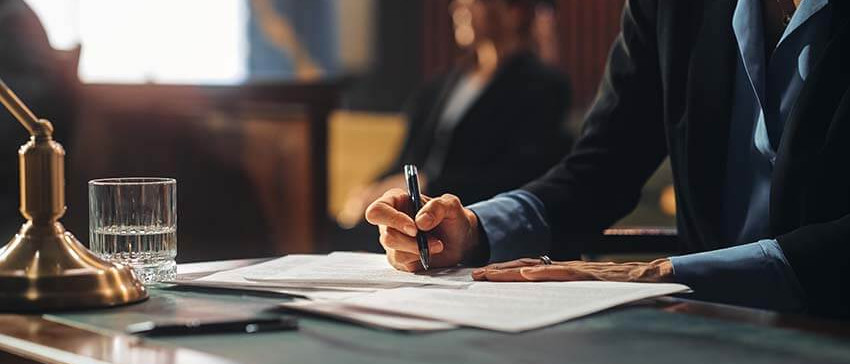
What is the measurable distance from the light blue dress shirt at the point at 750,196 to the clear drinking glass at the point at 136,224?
44 centimetres

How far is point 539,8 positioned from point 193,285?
330 centimetres

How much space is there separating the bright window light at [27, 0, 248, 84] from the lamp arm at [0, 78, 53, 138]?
712 centimetres

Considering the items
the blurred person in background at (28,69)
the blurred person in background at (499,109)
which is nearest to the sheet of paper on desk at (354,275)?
the blurred person in background at (28,69)

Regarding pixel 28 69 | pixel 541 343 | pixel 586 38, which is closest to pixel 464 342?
pixel 541 343

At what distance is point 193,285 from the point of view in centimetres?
145

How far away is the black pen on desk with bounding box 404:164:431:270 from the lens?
1.55 m

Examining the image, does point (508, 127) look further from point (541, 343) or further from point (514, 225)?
point (541, 343)

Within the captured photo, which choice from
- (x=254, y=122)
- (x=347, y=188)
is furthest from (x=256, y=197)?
(x=347, y=188)

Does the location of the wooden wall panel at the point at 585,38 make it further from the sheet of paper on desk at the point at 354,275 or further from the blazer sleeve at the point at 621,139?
the sheet of paper on desk at the point at 354,275

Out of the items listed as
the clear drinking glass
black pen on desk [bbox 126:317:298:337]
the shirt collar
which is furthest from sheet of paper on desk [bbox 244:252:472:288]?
the shirt collar

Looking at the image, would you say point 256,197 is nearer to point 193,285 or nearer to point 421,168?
point 421,168

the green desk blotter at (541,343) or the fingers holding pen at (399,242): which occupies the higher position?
the fingers holding pen at (399,242)

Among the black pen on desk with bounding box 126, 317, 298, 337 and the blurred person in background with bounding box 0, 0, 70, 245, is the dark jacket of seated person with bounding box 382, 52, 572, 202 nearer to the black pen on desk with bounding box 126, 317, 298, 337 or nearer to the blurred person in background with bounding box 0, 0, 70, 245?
the blurred person in background with bounding box 0, 0, 70, 245

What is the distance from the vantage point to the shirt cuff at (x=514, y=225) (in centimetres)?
172
